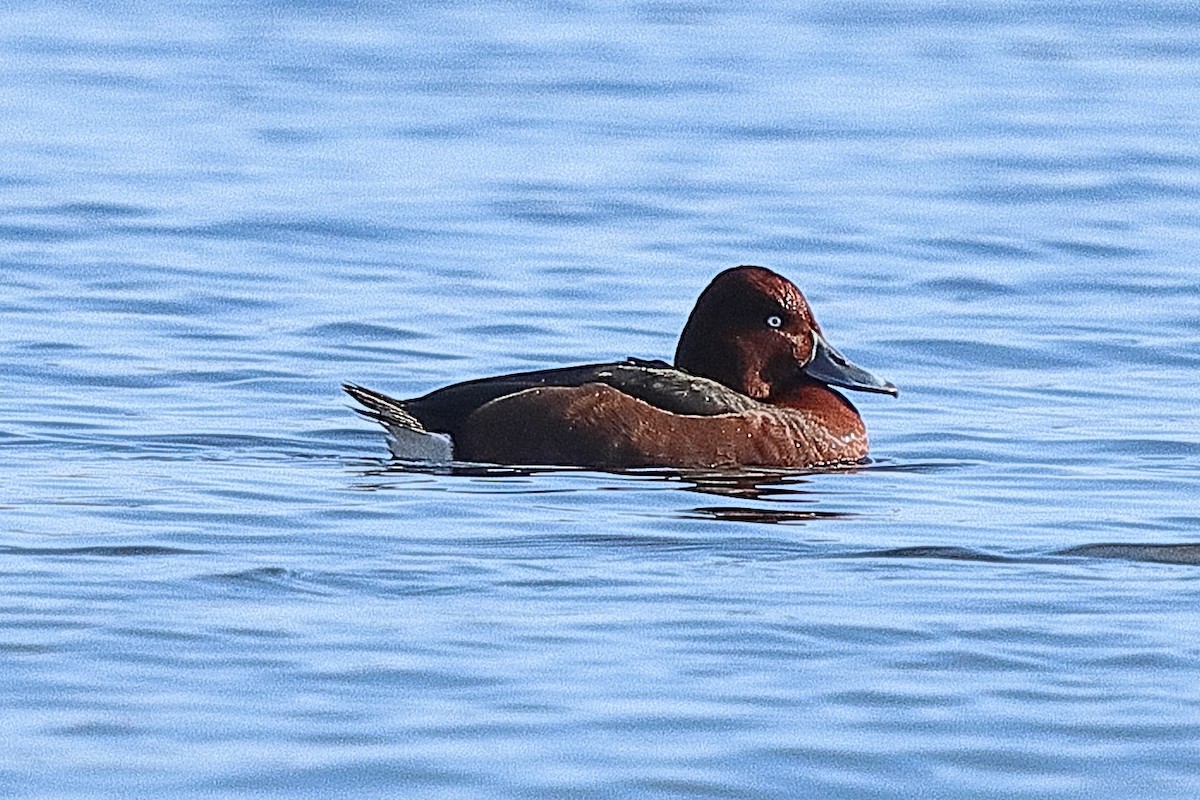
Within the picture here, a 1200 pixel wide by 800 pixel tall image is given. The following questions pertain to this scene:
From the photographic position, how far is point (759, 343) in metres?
10.3

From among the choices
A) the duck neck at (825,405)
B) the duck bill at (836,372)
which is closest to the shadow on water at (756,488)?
the duck neck at (825,405)

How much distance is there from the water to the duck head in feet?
1.89

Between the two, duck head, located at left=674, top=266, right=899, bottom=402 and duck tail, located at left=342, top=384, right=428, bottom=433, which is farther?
duck head, located at left=674, top=266, right=899, bottom=402

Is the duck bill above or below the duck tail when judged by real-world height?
above

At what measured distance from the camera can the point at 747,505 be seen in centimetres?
884

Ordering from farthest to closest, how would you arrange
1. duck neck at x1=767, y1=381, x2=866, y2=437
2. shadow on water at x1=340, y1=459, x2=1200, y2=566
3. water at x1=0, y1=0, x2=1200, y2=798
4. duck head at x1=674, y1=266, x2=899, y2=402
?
duck head at x1=674, y1=266, x2=899, y2=402, duck neck at x1=767, y1=381, x2=866, y2=437, shadow on water at x1=340, y1=459, x2=1200, y2=566, water at x1=0, y1=0, x2=1200, y2=798

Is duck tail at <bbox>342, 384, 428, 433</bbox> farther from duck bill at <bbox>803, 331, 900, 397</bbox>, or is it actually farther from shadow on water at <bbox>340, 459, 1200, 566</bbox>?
duck bill at <bbox>803, 331, 900, 397</bbox>

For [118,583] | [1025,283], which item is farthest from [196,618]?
[1025,283]

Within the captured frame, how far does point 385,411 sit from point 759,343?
1.41 meters

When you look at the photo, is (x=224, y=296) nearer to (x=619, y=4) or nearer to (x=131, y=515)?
(x=131, y=515)

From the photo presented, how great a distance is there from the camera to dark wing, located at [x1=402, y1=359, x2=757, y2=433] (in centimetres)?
963

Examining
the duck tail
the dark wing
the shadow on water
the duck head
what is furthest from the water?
the duck head

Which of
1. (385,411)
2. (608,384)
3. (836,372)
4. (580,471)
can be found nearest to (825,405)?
(836,372)

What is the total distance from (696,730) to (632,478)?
3.37m
